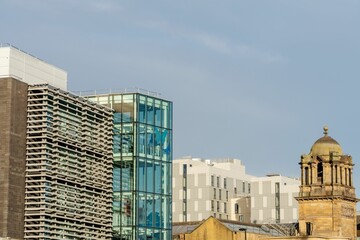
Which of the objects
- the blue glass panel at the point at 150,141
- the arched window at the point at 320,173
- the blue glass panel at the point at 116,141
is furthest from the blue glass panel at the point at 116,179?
the arched window at the point at 320,173

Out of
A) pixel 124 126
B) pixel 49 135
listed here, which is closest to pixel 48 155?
pixel 49 135

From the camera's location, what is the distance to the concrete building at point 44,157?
105 meters

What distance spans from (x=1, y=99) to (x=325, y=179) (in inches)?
3021

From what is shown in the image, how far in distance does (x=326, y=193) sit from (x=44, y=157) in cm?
7306

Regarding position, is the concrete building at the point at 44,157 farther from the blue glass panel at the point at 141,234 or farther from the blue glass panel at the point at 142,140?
the blue glass panel at the point at 142,140

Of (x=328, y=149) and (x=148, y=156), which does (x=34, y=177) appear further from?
(x=328, y=149)

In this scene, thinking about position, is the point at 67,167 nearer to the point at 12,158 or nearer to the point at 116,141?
the point at 12,158

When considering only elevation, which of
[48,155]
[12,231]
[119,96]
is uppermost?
[119,96]

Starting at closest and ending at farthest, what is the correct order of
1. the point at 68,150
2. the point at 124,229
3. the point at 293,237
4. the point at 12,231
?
the point at 12,231, the point at 68,150, the point at 124,229, the point at 293,237

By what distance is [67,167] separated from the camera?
11050cm

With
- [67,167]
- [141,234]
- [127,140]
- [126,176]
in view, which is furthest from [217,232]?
[67,167]

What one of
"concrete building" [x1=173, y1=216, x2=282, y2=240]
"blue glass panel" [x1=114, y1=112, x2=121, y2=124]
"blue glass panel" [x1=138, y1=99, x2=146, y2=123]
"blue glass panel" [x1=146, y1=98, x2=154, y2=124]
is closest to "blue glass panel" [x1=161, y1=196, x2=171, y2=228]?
"blue glass panel" [x1=146, y1=98, x2=154, y2=124]

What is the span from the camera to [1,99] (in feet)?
345

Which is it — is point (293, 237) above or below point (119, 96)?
below
